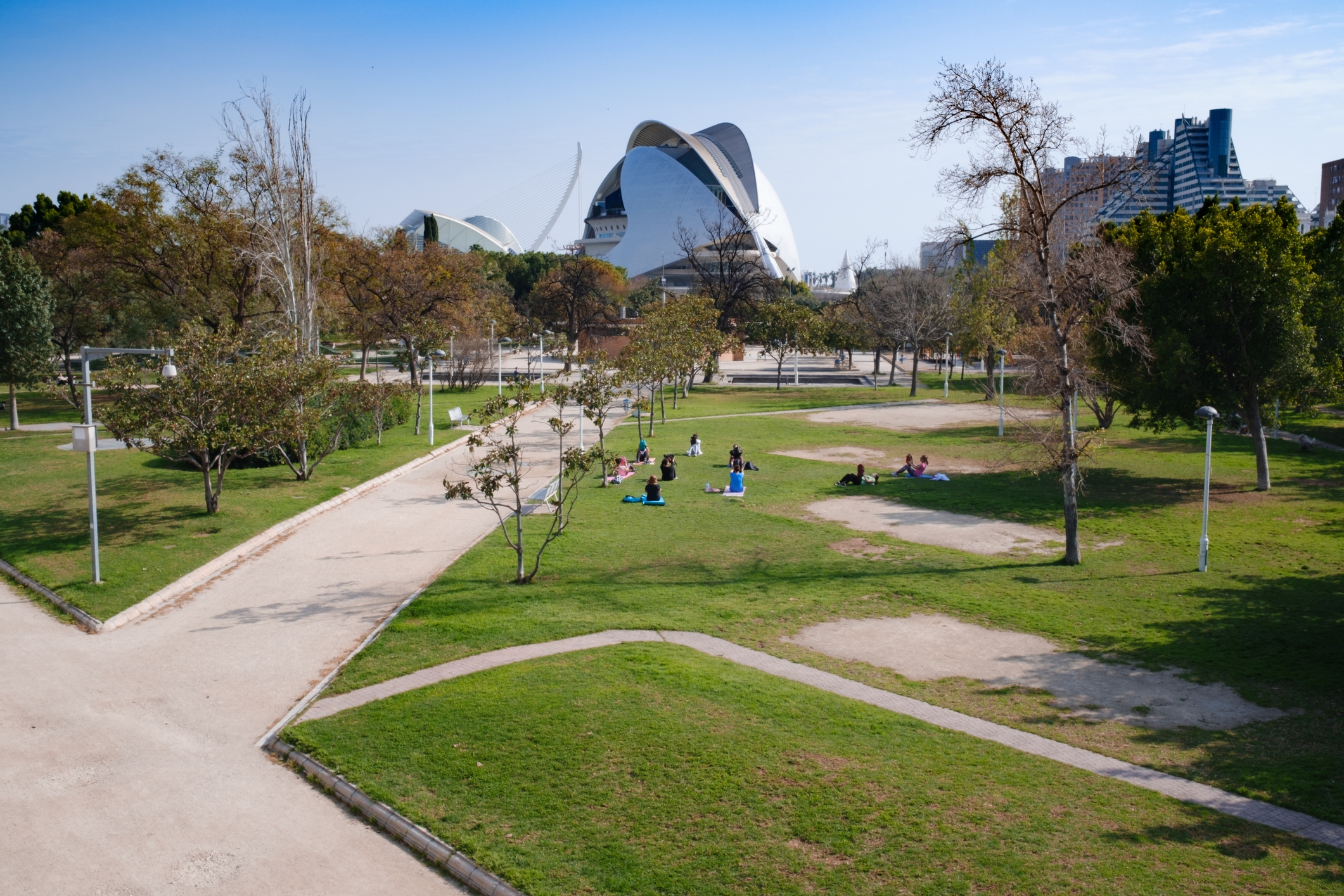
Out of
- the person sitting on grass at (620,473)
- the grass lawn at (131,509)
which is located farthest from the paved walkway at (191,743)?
the person sitting on grass at (620,473)

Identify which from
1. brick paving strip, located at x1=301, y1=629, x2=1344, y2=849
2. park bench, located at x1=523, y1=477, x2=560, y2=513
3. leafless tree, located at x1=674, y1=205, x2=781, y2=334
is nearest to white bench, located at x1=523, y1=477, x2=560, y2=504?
park bench, located at x1=523, y1=477, x2=560, y2=513

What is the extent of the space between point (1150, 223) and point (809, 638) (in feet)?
53.7

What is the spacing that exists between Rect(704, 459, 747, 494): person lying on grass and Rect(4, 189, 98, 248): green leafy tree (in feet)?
133

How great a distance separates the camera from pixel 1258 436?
21.7 m

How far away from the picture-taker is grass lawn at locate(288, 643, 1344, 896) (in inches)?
257

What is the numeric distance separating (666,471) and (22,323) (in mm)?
22120

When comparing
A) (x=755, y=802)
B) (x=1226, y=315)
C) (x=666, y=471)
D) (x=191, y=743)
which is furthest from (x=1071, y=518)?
(x=191, y=743)

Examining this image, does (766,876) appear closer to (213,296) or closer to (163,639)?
(163,639)

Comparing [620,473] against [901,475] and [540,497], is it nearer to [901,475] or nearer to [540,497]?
[540,497]

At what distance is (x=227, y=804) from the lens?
7.99 m

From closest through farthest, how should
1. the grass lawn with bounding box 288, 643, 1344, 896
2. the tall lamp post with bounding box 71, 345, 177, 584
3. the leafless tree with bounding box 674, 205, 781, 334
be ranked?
the grass lawn with bounding box 288, 643, 1344, 896
the tall lamp post with bounding box 71, 345, 177, 584
the leafless tree with bounding box 674, 205, 781, 334

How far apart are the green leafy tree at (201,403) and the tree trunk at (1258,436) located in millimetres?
22238

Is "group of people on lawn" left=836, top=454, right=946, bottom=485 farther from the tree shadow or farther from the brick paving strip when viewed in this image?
the tree shadow

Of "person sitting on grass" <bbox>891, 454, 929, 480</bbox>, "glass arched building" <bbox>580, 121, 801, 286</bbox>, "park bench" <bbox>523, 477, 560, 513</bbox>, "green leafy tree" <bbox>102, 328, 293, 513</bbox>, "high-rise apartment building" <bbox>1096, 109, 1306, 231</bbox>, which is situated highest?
"high-rise apartment building" <bbox>1096, 109, 1306, 231</bbox>
